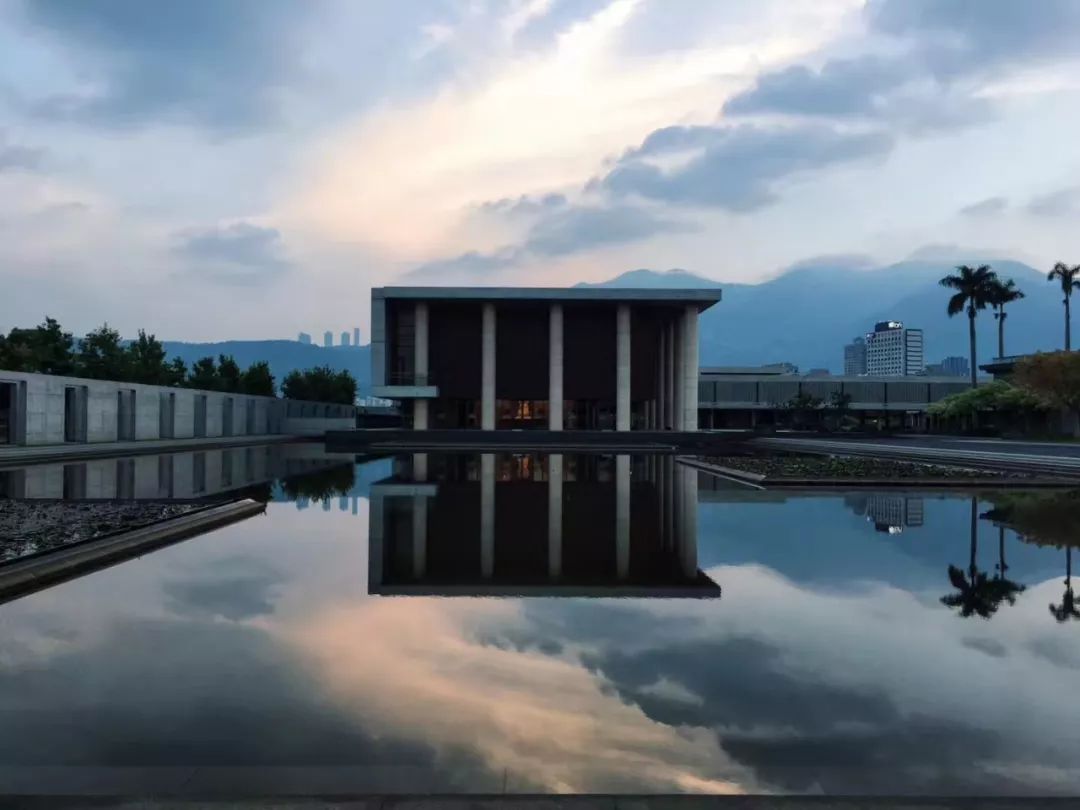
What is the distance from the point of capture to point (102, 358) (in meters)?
59.2

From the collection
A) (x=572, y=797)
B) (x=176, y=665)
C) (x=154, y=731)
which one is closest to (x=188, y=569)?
(x=176, y=665)

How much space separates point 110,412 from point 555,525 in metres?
38.8

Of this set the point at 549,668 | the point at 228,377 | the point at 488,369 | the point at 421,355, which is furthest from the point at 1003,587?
the point at 228,377

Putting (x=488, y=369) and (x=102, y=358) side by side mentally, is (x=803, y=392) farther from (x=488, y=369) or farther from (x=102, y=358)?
(x=102, y=358)

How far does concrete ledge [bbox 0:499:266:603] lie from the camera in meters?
9.61

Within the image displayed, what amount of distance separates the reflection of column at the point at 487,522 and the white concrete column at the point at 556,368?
2917 cm

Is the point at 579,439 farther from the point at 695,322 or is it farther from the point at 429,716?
the point at 429,716

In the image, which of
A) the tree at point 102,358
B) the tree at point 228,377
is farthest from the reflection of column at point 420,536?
the tree at point 228,377

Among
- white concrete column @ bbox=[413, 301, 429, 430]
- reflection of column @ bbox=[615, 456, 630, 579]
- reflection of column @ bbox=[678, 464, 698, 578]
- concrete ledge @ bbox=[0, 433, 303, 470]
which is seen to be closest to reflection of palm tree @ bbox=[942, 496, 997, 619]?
reflection of column @ bbox=[678, 464, 698, 578]

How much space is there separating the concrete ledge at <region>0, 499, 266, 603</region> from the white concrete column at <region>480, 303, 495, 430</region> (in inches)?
1711

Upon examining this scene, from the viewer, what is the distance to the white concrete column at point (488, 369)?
193 feet

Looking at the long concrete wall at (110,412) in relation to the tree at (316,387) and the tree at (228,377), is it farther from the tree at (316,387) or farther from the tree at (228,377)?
the tree at (316,387)

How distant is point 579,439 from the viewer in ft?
168

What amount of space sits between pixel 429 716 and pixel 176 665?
2562mm
